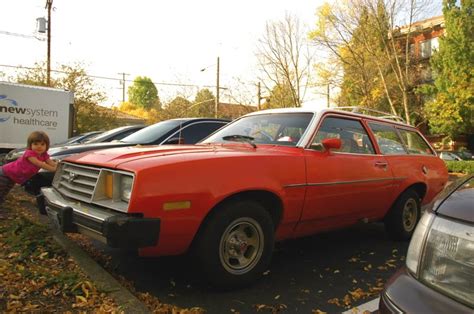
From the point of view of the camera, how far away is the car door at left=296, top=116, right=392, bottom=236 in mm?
4008

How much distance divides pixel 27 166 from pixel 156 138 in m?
2.05

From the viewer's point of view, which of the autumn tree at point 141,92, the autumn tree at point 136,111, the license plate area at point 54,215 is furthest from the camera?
the autumn tree at point 141,92

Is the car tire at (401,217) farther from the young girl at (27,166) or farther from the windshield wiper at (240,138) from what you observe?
the young girl at (27,166)

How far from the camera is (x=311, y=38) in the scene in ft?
88.2

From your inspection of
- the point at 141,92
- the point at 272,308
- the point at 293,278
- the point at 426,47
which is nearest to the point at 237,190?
the point at 272,308

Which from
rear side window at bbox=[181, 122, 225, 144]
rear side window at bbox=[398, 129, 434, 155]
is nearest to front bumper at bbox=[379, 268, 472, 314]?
rear side window at bbox=[398, 129, 434, 155]

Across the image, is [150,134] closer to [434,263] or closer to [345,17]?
[434,263]

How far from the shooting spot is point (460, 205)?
1.71 m

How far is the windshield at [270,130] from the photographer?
14.2 ft

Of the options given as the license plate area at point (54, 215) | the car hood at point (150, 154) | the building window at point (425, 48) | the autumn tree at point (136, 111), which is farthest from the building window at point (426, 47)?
the license plate area at point (54, 215)

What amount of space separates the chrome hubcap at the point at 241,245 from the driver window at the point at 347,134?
46.4 inches

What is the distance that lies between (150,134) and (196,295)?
13.4 ft

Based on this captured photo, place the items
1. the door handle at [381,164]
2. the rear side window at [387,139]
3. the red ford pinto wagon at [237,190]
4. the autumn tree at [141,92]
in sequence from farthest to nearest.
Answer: the autumn tree at [141,92], the rear side window at [387,139], the door handle at [381,164], the red ford pinto wagon at [237,190]

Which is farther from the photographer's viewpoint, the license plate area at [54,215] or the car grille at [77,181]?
the license plate area at [54,215]
